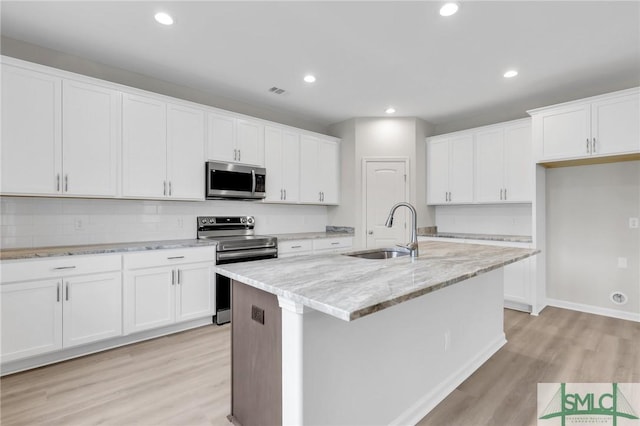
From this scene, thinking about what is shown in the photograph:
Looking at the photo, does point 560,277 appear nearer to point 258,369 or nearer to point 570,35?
point 570,35

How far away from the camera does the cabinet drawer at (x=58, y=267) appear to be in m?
2.27

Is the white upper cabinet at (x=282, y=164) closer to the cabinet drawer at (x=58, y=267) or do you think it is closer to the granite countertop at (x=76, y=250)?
the granite countertop at (x=76, y=250)

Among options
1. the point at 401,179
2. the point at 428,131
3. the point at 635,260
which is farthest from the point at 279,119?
the point at 635,260

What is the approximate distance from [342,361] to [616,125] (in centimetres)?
374

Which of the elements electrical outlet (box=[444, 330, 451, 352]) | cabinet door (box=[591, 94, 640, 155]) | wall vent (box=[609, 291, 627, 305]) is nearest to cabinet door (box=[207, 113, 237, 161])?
electrical outlet (box=[444, 330, 451, 352])

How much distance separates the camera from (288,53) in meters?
2.89

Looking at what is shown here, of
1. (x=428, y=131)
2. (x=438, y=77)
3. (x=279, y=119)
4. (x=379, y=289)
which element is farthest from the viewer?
(x=428, y=131)

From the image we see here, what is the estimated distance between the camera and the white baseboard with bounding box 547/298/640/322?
11.5 feet

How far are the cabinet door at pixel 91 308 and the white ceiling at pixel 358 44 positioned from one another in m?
2.02

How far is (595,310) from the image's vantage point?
373 cm

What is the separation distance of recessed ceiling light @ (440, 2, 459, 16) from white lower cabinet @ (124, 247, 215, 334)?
2.93 metres

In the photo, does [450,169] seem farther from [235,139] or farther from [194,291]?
[194,291]

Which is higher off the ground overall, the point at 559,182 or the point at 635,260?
the point at 559,182

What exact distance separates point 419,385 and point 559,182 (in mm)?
3514
